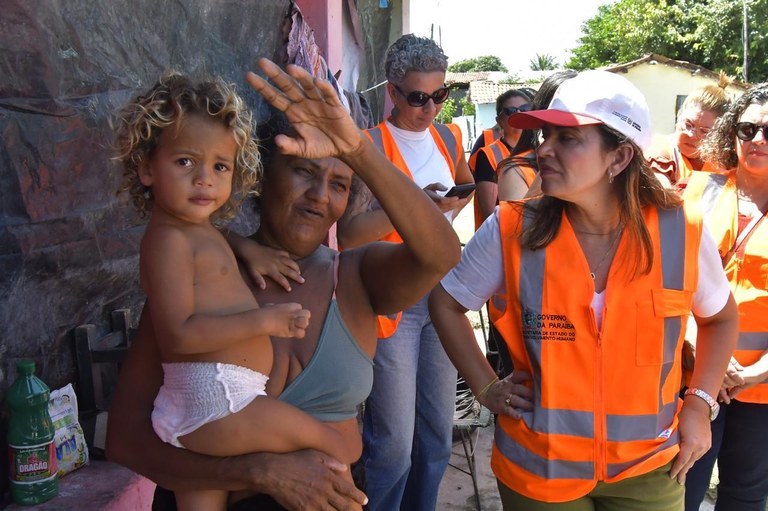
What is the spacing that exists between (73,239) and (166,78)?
1143 mm

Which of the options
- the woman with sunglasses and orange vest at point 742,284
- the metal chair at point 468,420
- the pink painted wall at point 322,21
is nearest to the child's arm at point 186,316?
the woman with sunglasses and orange vest at point 742,284

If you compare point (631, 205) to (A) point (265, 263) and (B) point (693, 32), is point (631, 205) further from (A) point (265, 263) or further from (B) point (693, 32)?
(B) point (693, 32)

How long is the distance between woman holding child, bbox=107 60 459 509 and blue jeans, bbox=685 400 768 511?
182 centimetres

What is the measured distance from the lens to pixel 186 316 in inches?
65.0

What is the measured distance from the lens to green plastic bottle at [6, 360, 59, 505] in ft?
7.82

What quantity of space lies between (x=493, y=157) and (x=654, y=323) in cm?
304

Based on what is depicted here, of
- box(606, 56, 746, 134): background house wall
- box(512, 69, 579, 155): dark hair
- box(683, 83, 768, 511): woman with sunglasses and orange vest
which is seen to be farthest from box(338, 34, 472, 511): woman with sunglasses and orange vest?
box(606, 56, 746, 134): background house wall

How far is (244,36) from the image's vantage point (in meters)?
3.97

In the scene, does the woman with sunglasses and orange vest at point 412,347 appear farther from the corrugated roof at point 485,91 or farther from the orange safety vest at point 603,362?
the corrugated roof at point 485,91

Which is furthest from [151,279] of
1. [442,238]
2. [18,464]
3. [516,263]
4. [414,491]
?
[414,491]

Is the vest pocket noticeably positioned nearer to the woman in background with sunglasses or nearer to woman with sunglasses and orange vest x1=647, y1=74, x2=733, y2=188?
woman with sunglasses and orange vest x1=647, y1=74, x2=733, y2=188

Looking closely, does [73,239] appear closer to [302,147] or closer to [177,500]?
[177,500]

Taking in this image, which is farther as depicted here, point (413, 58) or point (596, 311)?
point (413, 58)

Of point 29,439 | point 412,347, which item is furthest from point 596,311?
point 29,439
